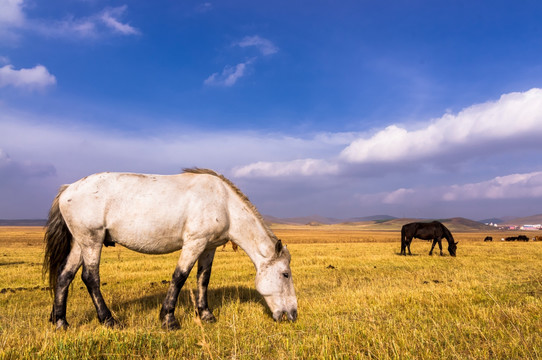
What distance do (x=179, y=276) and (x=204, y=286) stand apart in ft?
3.47

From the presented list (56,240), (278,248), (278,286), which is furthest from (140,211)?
(278,286)

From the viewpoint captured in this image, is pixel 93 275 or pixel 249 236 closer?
pixel 93 275

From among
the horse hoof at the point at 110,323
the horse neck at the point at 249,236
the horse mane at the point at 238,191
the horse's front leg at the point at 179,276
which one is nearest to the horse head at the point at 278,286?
the horse neck at the point at 249,236

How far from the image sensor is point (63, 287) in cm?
627

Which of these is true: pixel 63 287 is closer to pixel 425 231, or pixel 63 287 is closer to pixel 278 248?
pixel 278 248

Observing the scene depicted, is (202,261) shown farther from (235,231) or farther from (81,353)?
(81,353)

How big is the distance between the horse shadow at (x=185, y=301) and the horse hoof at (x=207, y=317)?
0.82 ft

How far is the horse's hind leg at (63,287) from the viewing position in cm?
603

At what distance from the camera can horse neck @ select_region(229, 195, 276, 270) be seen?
675 centimetres

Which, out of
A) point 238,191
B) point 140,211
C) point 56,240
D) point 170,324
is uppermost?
point 238,191

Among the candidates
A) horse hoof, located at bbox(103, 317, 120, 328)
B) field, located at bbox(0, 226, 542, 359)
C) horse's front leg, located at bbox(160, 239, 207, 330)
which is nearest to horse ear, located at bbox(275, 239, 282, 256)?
field, located at bbox(0, 226, 542, 359)

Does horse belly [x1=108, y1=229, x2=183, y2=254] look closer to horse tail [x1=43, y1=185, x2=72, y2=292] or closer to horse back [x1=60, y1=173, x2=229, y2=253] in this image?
horse back [x1=60, y1=173, x2=229, y2=253]

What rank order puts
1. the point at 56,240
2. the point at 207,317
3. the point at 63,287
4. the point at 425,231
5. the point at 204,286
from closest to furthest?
1. the point at 63,287
2. the point at 56,240
3. the point at 207,317
4. the point at 204,286
5. the point at 425,231

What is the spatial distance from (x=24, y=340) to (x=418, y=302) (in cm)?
715
